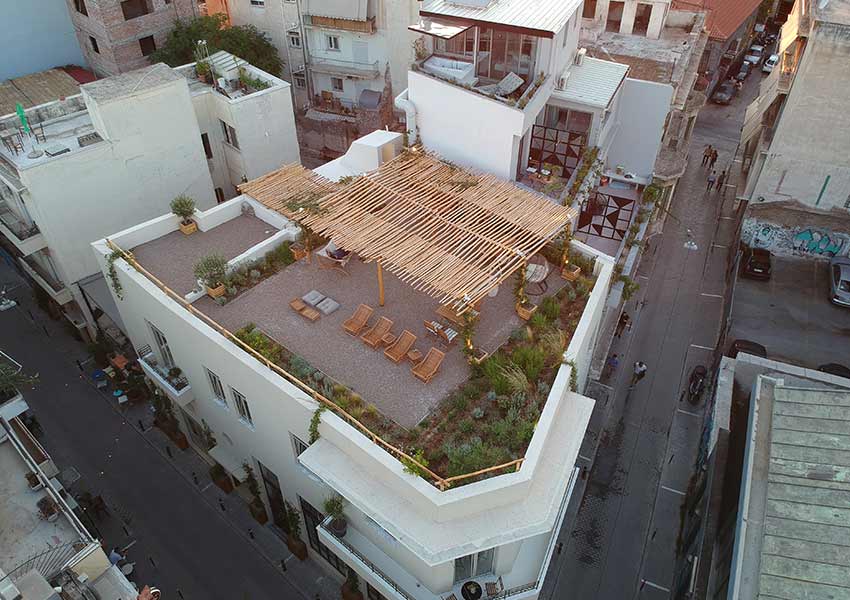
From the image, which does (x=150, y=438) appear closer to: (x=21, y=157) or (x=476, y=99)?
(x=21, y=157)

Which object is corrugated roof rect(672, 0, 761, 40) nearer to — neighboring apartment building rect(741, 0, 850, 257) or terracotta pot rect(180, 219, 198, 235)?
neighboring apartment building rect(741, 0, 850, 257)

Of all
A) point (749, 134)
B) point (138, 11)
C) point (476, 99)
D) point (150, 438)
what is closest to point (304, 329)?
point (476, 99)

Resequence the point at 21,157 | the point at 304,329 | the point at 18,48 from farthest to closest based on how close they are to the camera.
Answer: the point at 18,48 < the point at 21,157 < the point at 304,329

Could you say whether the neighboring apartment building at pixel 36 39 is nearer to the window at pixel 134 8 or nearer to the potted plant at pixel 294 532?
the window at pixel 134 8

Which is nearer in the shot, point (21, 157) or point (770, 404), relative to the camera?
point (770, 404)

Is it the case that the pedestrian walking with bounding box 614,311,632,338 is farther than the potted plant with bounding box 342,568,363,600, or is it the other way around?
the pedestrian walking with bounding box 614,311,632,338

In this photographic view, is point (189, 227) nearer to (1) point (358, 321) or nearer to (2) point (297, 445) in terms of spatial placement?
(1) point (358, 321)

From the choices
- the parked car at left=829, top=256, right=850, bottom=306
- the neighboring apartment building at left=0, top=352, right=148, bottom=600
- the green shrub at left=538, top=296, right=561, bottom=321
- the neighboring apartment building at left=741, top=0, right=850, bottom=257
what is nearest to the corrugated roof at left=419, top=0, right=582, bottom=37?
the green shrub at left=538, top=296, right=561, bottom=321
